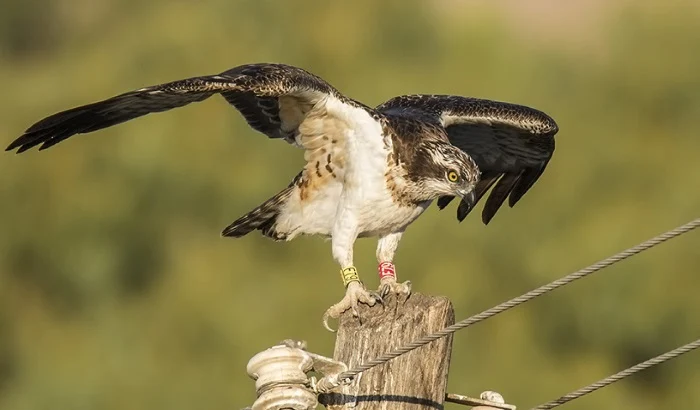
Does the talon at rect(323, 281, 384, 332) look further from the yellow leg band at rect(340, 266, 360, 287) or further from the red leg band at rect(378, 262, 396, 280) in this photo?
the red leg band at rect(378, 262, 396, 280)

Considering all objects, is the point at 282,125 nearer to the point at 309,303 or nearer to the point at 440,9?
the point at 309,303

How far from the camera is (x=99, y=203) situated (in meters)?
19.2

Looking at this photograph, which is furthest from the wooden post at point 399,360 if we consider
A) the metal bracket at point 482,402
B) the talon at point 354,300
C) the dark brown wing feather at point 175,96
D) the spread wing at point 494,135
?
the spread wing at point 494,135

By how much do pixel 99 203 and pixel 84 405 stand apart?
3.19m

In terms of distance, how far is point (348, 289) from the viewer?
8.34 m

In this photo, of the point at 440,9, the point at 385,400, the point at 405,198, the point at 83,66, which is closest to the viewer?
the point at 385,400

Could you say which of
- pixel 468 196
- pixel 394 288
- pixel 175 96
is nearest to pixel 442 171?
pixel 468 196

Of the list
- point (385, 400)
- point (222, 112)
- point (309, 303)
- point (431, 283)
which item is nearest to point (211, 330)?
point (309, 303)

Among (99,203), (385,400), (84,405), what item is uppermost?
(99,203)

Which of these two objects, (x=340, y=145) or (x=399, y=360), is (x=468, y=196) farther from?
(x=399, y=360)

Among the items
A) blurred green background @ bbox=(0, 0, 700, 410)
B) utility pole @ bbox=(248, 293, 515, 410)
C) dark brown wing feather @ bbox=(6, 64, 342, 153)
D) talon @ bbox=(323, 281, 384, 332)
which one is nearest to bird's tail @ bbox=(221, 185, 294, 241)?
dark brown wing feather @ bbox=(6, 64, 342, 153)

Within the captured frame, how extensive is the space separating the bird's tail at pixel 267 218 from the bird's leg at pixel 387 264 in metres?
0.66

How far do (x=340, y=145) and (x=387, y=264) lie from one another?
2.23 feet

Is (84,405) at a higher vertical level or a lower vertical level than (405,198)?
higher
